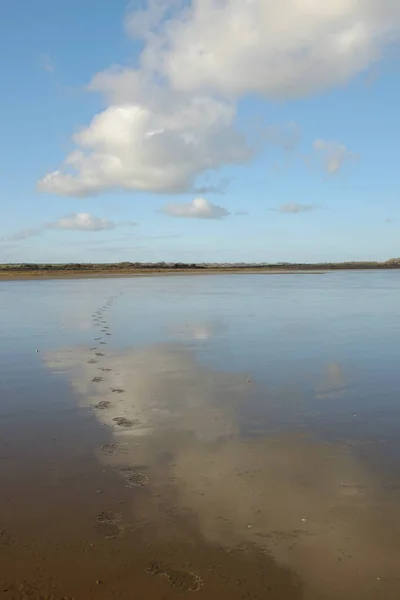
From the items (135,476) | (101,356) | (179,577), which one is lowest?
(179,577)

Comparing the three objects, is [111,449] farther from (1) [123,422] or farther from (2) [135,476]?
(1) [123,422]

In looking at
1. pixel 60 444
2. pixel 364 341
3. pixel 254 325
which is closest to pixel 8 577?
pixel 60 444

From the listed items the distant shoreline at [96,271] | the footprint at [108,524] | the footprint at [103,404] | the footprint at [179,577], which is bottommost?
the footprint at [179,577]

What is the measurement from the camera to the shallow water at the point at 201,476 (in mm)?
4367

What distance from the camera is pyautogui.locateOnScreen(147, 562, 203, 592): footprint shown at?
13.7 ft

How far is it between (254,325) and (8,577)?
51.5 ft

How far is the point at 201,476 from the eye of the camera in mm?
6164

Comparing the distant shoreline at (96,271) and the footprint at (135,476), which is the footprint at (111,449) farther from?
the distant shoreline at (96,271)

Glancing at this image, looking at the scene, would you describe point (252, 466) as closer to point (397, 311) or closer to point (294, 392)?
point (294, 392)

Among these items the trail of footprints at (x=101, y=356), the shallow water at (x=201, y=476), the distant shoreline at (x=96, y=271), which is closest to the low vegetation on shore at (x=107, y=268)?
the distant shoreline at (x=96, y=271)

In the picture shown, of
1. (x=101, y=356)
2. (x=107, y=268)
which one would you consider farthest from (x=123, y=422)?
(x=107, y=268)

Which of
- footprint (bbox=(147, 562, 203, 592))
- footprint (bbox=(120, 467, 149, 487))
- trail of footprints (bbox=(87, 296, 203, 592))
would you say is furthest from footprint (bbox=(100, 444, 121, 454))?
footprint (bbox=(147, 562, 203, 592))

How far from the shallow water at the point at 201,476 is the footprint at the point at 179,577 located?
0.04 feet

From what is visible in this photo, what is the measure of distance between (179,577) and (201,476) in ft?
6.17
